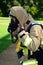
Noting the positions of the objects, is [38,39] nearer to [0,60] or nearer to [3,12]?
[0,60]

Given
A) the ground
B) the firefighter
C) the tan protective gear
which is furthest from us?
the ground

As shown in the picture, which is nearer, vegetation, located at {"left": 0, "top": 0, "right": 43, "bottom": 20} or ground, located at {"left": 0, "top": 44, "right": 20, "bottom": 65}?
ground, located at {"left": 0, "top": 44, "right": 20, "bottom": 65}

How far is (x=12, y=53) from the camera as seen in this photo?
799 centimetres

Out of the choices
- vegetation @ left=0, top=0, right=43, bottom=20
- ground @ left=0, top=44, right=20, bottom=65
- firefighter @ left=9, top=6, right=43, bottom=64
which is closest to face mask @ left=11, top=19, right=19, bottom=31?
firefighter @ left=9, top=6, right=43, bottom=64

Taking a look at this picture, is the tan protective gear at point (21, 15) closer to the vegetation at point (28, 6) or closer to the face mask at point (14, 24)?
the face mask at point (14, 24)

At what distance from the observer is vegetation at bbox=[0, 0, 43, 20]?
2870 centimetres

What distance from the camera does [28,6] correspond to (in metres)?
29.1

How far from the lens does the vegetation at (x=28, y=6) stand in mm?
28703

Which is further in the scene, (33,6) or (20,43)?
(33,6)

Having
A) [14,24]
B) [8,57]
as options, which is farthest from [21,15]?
[8,57]

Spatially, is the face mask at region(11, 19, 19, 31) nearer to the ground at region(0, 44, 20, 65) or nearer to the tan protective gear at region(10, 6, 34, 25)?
the tan protective gear at region(10, 6, 34, 25)

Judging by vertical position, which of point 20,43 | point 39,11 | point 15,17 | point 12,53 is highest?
point 15,17

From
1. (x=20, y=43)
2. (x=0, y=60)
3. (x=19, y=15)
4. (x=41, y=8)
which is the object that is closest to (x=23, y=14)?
(x=19, y=15)

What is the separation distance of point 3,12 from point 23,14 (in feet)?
86.3
